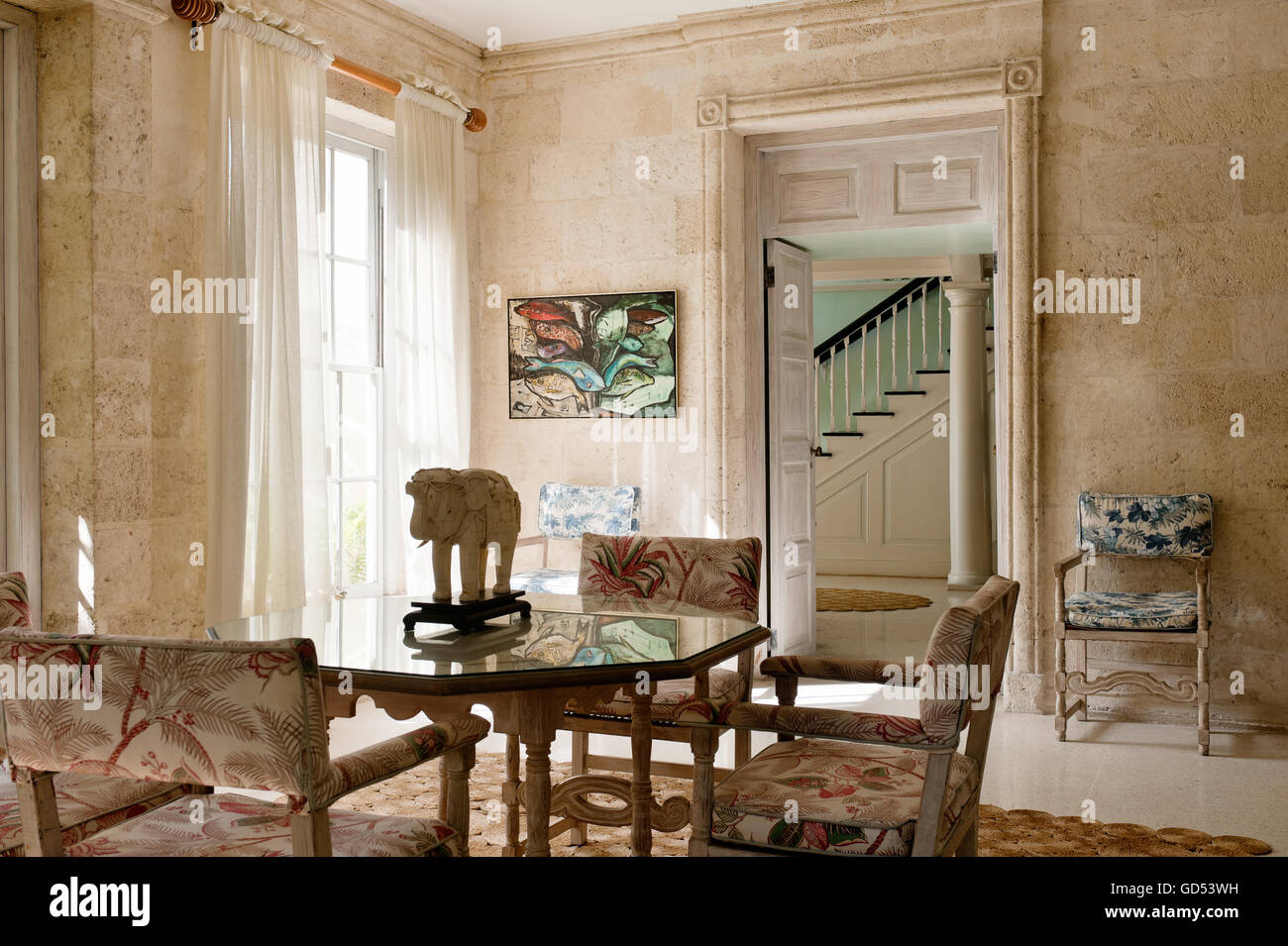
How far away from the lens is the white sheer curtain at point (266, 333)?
14.6 feet

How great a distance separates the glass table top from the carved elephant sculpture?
0.49ft

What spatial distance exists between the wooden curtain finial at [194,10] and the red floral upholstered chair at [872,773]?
11.1ft

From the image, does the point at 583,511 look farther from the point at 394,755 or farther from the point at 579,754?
the point at 394,755

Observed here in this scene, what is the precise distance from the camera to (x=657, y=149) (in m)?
6.01

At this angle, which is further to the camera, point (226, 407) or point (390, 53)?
point (390, 53)

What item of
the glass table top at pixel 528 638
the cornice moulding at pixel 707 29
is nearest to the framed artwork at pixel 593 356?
the cornice moulding at pixel 707 29

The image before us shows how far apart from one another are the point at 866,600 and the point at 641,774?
623cm

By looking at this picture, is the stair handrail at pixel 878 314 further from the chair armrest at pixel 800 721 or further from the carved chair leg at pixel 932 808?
the carved chair leg at pixel 932 808

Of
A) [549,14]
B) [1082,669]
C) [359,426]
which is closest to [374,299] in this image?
[359,426]

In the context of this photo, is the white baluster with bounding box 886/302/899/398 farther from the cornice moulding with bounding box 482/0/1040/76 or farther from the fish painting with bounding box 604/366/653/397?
the cornice moulding with bounding box 482/0/1040/76

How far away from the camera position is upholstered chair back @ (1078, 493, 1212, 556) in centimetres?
489
